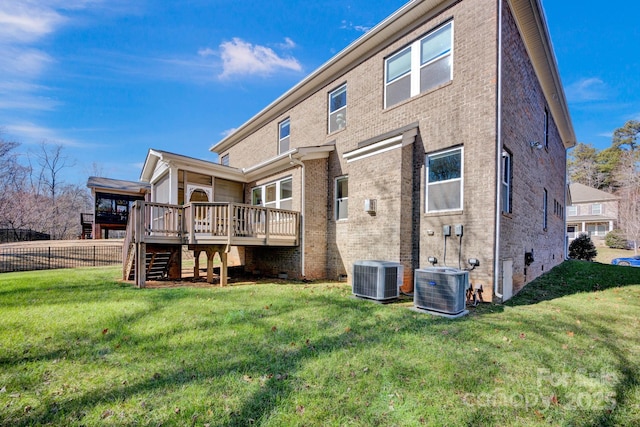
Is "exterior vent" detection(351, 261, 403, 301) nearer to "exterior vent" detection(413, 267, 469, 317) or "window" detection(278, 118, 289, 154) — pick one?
"exterior vent" detection(413, 267, 469, 317)

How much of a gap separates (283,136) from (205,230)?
23.3ft

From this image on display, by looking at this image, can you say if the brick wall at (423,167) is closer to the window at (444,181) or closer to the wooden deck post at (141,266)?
the window at (444,181)

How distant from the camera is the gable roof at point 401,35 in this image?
26.3 feet

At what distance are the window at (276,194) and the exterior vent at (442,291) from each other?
652 cm

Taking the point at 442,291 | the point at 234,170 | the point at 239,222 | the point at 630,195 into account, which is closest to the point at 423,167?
the point at 442,291

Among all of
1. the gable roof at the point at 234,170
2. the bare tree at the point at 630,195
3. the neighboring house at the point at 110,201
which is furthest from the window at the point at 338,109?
the bare tree at the point at 630,195

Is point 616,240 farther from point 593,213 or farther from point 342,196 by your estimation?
point 342,196

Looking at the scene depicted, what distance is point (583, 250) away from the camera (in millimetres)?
20938

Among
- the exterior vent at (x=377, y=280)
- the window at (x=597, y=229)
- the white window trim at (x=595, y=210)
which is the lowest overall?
the exterior vent at (x=377, y=280)

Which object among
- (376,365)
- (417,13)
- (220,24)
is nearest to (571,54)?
(417,13)

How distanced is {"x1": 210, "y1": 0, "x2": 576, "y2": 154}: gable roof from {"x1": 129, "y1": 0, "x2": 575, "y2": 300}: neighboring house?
0.13 feet

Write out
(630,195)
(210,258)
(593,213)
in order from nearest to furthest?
(210,258) → (630,195) → (593,213)

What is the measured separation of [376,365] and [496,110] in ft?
20.4

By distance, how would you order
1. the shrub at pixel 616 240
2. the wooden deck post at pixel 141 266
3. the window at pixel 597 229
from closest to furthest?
the wooden deck post at pixel 141 266 < the shrub at pixel 616 240 < the window at pixel 597 229
